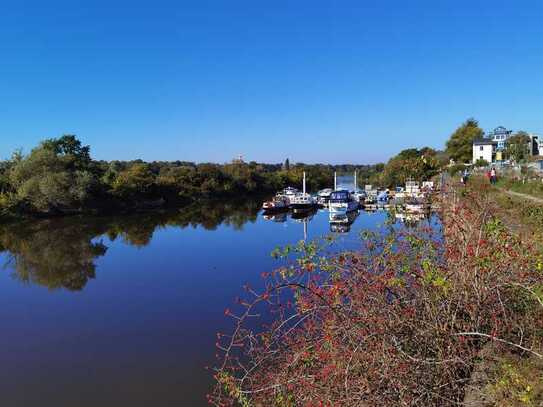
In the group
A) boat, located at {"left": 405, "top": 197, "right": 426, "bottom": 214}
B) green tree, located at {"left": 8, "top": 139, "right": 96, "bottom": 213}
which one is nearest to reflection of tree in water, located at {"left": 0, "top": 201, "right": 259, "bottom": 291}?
green tree, located at {"left": 8, "top": 139, "right": 96, "bottom": 213}

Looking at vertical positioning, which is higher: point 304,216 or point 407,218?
point 407,218

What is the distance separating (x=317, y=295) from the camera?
3633 mm

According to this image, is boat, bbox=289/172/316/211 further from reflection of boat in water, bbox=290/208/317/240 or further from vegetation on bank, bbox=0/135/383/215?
vegetation on bank, bbox=0/135/383/215

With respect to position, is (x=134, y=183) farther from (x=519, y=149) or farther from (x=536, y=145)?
(x=536, y=145)

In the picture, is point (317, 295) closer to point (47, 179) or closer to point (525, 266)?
point (525, 266)

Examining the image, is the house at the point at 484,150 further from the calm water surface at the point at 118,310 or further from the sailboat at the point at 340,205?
the calm water surface at the point at 118,310

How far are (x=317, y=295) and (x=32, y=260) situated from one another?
68.4ft

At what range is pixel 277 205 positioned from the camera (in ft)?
135

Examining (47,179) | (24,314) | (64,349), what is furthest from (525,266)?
(47,179)

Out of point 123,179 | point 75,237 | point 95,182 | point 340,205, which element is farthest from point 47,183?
point 340,205

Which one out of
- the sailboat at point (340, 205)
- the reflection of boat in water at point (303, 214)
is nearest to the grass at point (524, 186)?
the sailboat at point (340, 205)

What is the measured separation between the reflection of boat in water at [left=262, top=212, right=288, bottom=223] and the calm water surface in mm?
7769

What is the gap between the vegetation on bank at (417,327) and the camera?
3150mm

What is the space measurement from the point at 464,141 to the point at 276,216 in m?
33.2
